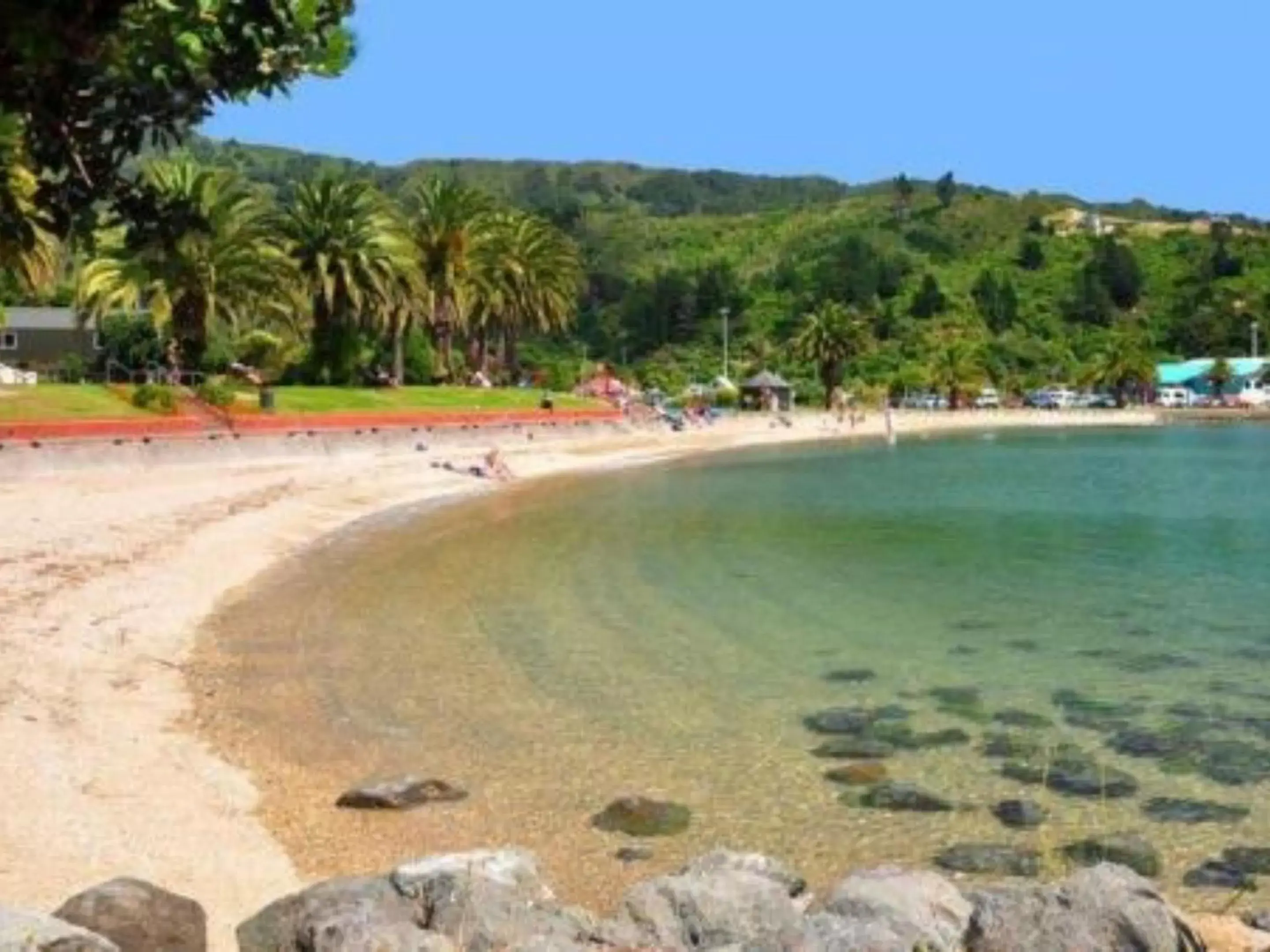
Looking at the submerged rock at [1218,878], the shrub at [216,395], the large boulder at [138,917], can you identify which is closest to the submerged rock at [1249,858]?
the submerged rock at [1218,878]

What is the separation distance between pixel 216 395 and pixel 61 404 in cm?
698

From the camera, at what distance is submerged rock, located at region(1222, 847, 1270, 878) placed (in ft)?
33.4

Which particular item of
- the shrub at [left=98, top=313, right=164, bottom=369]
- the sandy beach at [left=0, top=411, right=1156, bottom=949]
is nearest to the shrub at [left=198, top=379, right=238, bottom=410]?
the sandy beach at [left=0, top=411, right=1156, bottom=949]

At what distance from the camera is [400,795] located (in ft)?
38.3

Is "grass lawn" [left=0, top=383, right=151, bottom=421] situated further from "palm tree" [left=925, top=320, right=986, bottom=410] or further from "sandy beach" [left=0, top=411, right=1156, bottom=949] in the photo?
"palm tree" [left=925, top=320, right=986, bottom=410]

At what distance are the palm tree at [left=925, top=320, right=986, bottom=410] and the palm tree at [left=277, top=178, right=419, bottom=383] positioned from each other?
285 feet

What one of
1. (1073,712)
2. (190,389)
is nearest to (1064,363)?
(190,389)

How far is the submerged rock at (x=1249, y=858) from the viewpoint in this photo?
401 inches

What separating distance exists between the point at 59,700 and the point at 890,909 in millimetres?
9320

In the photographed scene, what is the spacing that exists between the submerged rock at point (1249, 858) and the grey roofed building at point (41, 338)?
77.6m

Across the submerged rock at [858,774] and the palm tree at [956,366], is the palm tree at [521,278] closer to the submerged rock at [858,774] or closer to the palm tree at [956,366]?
the palm tree at [956,366]

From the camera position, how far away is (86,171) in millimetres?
6977

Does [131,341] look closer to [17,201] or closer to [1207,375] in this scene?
[17,201]

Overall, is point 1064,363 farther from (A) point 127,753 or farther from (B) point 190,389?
(A) point 127,753
